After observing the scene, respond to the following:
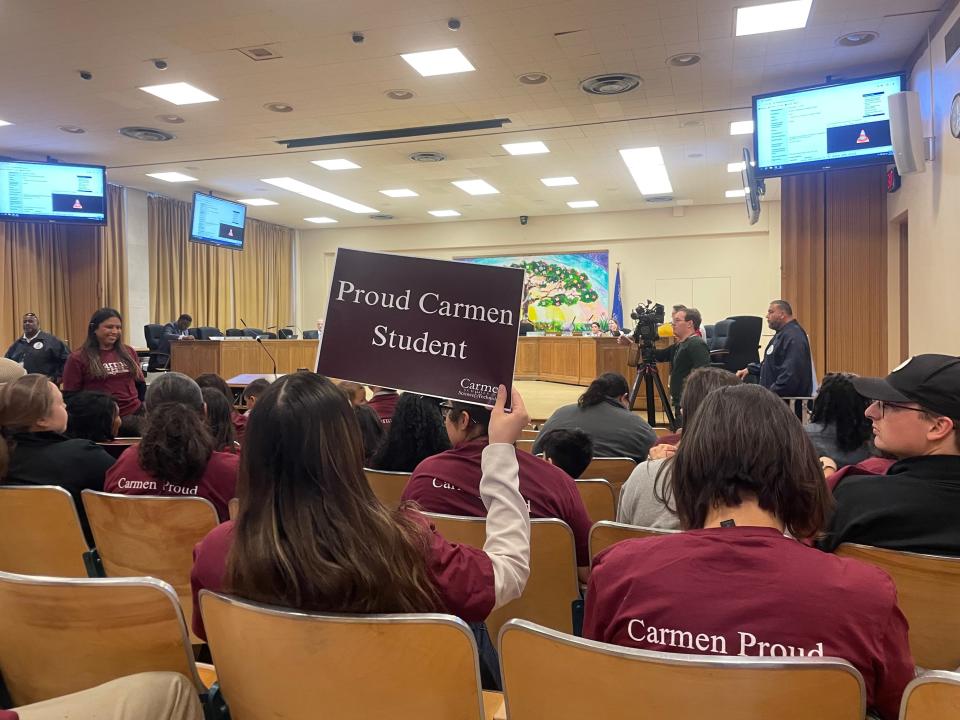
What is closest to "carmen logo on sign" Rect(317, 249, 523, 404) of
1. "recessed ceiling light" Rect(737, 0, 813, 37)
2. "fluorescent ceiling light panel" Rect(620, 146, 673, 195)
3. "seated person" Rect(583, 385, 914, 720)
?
"seated person" Rect(583, 385, 914, 720)

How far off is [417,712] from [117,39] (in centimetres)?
623

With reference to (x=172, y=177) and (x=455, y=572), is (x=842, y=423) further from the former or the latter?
(x=172, y=177)

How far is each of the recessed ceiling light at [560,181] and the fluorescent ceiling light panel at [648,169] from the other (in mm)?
917

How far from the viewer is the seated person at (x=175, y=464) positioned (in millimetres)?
2096

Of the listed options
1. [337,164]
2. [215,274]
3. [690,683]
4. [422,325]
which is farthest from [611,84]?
[215,274]

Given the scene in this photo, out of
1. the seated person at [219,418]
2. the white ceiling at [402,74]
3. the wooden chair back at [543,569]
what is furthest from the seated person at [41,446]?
the white ceiling at [402,74]

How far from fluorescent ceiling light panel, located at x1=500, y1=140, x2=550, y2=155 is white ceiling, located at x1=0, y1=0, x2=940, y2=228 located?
154 millimetres

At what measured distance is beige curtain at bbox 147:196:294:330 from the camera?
11.9 m

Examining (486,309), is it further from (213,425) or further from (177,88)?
(177,88)

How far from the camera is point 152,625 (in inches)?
43.4

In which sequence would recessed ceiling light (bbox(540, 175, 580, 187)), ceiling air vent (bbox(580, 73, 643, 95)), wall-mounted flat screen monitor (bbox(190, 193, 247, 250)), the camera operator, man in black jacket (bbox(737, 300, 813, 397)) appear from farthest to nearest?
recessed ceiling light (bbox(540, 175, 580, 187)), wall-mounted flat screen monitor (bbox(190, 193, 247, 250)), ceiling air vent (bbox(580, 73, 643, 95)), the camera operator, man in black jacket (bbox(737, 300, 813, 397))

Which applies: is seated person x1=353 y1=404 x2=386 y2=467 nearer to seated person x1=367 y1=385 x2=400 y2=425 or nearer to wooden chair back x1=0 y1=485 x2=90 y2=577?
seated person x1=367 y1=385 x2=400 y2=425

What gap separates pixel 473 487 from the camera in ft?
6.28

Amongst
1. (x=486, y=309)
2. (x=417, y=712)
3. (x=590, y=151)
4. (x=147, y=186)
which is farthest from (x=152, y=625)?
(x=147, y=186)
